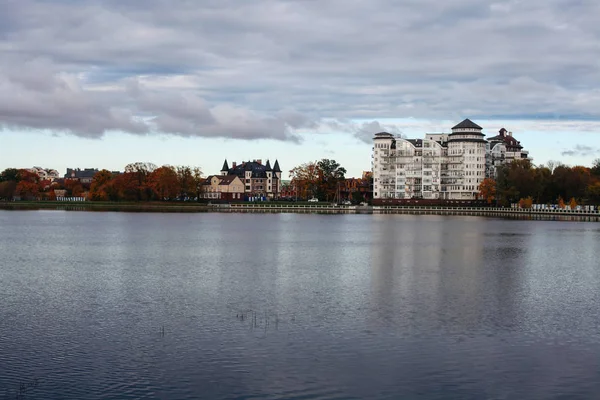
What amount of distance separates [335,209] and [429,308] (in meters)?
167

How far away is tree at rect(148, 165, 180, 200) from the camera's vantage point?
18750cm

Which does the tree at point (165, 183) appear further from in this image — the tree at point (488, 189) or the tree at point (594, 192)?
the tree at point (594, 192)

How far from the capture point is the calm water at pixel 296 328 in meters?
20.4

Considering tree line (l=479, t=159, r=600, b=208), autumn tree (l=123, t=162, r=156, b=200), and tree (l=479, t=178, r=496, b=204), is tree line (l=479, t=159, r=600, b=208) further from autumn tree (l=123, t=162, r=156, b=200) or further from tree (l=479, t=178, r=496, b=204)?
autumn tree (l=123, t=162, r=156, b=200)

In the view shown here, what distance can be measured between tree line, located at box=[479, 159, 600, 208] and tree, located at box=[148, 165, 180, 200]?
86.0 m

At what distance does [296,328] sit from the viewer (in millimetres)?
27531

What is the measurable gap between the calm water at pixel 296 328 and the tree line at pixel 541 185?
121508 millimetres

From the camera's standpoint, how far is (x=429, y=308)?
106 feet

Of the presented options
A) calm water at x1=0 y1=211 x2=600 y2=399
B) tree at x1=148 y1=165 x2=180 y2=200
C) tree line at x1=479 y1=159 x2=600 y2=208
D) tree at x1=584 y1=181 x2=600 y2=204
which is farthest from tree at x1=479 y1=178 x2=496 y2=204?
calm water at x1=0 y1=211 x2=600 y2=399

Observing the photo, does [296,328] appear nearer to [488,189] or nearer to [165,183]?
[165,183]

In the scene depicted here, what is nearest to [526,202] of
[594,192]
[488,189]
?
[488,189]

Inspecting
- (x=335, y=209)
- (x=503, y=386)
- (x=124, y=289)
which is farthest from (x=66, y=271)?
(x=335, y=209)

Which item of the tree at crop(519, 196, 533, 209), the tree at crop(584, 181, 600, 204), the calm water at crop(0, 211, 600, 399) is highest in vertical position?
the tree at crop(584, 181, 600, 204)

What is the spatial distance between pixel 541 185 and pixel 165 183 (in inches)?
3826
